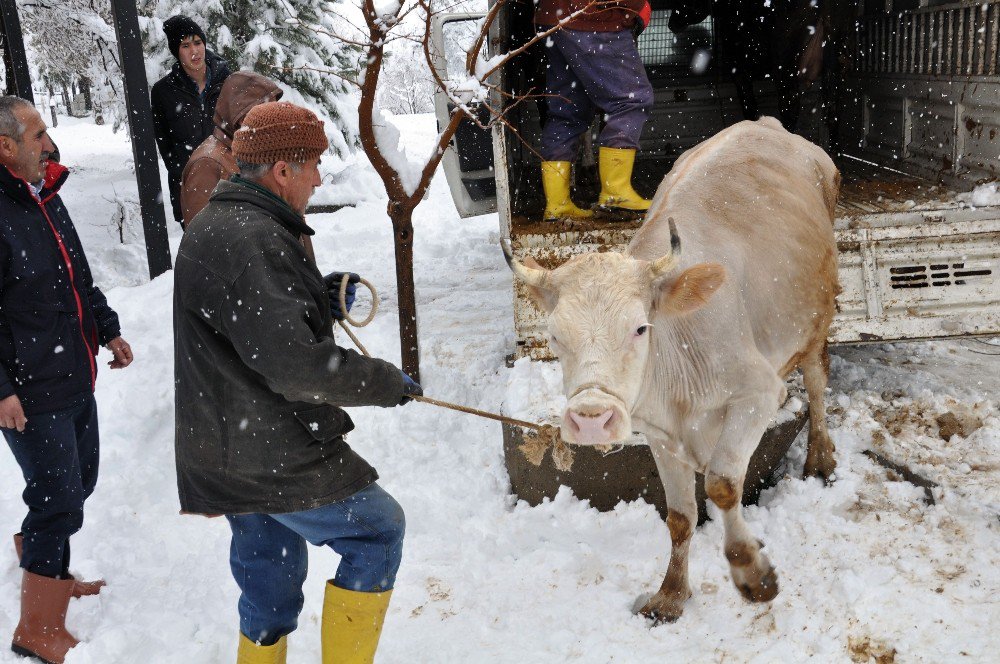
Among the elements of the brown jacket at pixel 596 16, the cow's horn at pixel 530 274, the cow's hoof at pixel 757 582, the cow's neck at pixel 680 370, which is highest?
the brown jacket at pixel 596 16

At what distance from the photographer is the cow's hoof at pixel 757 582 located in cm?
363

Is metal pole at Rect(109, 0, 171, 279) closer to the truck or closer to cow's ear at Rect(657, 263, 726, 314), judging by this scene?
the truck

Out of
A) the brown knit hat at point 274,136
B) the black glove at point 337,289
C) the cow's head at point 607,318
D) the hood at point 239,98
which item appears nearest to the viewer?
the brown knit hat at point 274,136

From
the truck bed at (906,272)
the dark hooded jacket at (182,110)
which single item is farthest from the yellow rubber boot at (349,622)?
the dark hooded jacket at (182,110)

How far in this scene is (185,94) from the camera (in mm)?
6969

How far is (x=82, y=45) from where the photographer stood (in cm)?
1564

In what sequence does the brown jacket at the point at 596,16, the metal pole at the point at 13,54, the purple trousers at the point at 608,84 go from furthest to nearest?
the metal pole at the point at 13,54 → the purple trousers at the point at 608,84 → the brown jacket at the point at 596,16

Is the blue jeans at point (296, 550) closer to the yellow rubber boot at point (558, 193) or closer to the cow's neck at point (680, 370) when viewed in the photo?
the cow's neck at point (680, 370)

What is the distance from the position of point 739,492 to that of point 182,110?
552 cm

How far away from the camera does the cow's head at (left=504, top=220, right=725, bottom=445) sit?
9.40 feet

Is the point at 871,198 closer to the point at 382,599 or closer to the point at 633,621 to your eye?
the point at 633,621

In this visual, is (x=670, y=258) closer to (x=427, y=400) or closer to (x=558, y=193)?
(x=427, y=400)

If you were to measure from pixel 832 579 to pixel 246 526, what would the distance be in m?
2.48

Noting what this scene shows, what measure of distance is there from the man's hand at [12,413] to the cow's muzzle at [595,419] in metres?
2.12
